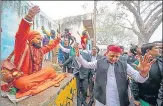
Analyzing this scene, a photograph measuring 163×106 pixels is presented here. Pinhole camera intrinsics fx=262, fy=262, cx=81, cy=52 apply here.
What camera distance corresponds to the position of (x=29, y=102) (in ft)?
12.7

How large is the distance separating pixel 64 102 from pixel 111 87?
1.40 m

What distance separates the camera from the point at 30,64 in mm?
4414

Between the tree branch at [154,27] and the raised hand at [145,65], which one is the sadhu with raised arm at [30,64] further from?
the tree branch at [154,27]

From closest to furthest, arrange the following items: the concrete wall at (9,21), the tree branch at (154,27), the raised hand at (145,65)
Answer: the raised hand at (145,65)
the concrete wall at (9,21)
the tree branch at (154,27)

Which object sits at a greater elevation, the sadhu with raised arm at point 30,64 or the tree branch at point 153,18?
the tree branch at point 153,18

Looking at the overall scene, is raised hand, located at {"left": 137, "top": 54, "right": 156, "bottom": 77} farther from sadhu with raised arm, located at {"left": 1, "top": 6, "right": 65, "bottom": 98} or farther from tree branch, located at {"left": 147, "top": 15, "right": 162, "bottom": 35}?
tree branch, located at {"left": 147, "top": 15, "right": 162, "bottom": 35}

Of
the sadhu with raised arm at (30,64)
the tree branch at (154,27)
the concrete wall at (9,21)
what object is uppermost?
the tree branch at (154,27)

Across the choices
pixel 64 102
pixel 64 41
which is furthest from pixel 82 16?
pixel 64 102

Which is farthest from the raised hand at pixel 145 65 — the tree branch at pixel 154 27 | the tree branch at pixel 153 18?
the tree branch at pixel 153 18

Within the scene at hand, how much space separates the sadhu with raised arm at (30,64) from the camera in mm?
3939

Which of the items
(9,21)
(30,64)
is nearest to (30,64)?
(30,64)

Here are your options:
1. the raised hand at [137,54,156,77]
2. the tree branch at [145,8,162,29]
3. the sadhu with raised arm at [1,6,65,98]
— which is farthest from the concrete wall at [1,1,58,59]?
the tree branch at [145,8,162,29]

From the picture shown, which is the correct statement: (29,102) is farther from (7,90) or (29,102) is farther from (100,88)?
(100,88)

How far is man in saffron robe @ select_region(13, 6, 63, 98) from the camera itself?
3.94m
